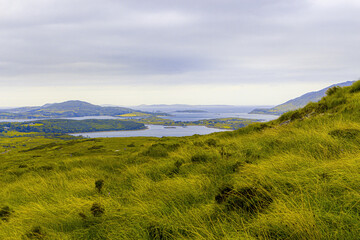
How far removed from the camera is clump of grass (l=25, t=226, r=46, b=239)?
11.9 ft

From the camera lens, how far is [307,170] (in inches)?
164

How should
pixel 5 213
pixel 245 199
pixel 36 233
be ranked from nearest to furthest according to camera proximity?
pixel 36 233, pixel 245 199, pixel 5 213

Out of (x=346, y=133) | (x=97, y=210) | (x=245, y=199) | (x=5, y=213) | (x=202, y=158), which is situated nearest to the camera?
(x=245, y=199)

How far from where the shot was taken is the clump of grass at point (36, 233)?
3631 mm

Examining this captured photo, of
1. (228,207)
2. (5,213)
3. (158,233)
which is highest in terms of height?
(228,207)

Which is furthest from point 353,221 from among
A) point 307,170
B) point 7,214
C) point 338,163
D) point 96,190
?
point 7,214

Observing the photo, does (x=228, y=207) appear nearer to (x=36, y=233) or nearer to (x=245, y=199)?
(x=245, y=199)

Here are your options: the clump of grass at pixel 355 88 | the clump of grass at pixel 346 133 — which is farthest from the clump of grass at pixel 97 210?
the clump of grass at pixel 355 88

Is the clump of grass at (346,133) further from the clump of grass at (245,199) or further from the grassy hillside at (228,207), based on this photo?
the clump of grass at (245,199)

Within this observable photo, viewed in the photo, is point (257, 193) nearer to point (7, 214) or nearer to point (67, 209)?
point (67, 209)

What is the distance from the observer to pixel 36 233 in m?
3.61

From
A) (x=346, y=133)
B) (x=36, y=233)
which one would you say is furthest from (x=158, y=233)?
(x=346, y=133)

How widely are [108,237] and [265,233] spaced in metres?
2.65

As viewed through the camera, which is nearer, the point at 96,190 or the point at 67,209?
the point at 67,209
